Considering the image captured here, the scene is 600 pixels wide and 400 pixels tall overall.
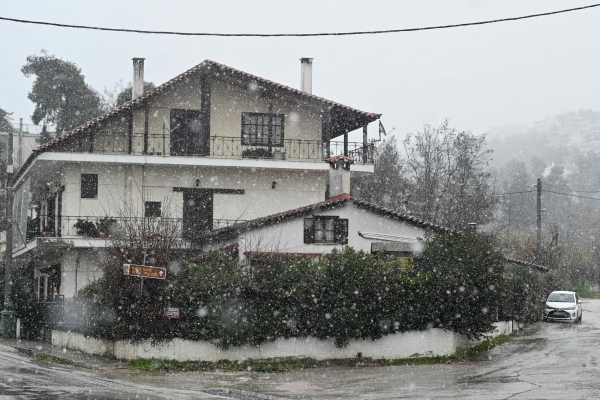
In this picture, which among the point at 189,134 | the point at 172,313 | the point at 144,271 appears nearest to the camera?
the point at 144,271

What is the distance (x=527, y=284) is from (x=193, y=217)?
14441mm

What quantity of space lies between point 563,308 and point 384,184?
15.2 meters

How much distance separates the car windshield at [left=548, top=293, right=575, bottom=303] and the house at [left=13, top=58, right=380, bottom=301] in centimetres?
1250

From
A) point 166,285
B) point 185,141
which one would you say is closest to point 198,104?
point 185,141

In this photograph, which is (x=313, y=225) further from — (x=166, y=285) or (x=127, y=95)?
(x=127, y=95)

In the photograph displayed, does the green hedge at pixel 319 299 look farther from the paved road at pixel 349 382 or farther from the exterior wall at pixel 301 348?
the paved road at pixel 349 382

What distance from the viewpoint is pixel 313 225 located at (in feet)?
82.6

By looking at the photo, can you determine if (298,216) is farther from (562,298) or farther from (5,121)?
(5,121)

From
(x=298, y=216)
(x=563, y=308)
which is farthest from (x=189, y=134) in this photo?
(x=563, y=308)

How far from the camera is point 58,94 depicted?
4900 cm

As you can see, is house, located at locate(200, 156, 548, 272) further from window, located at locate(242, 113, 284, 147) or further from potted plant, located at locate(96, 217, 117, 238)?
window, located at locate(242, 113, 284, 147)

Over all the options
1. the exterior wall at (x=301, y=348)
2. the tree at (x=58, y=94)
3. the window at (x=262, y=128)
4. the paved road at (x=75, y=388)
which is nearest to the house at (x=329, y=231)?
the exterior wall at (x=301, y=348)

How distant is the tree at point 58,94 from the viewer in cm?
4862

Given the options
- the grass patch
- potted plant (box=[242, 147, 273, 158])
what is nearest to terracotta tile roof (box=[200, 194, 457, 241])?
the grass patch
